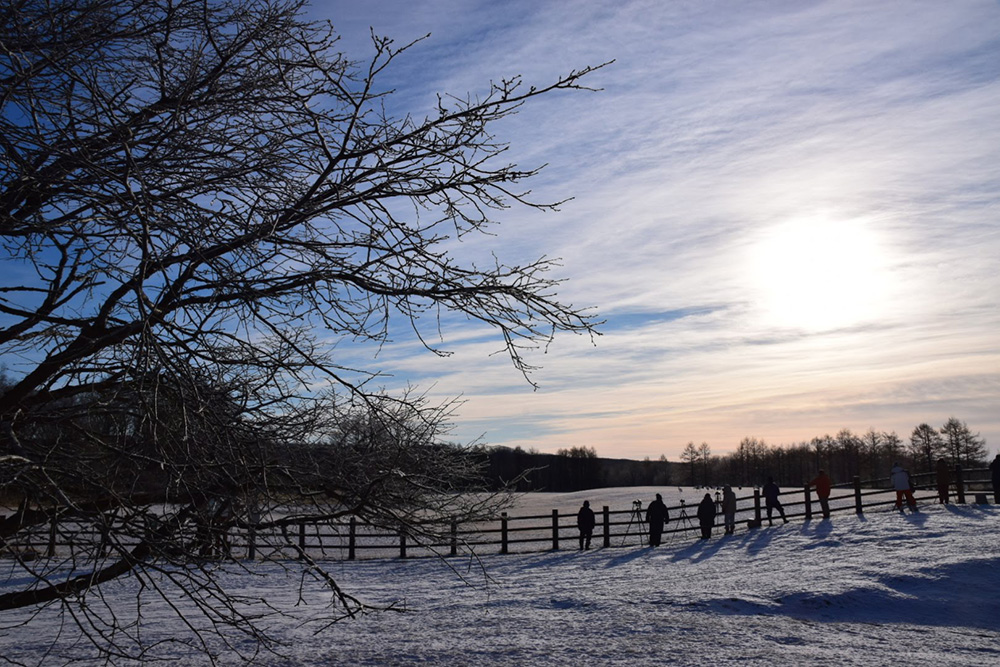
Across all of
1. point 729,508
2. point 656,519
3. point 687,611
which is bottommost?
point 687,611

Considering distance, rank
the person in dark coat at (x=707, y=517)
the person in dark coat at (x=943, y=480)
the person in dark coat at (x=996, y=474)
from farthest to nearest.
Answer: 1. the person in dark coat at (x=943, y=480)
2. the person in dark coat at (x=707, y=517)
3. the person in dark coat at (x=996, y=474)

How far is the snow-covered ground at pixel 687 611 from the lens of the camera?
348 inches

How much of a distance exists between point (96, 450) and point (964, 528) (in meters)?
17.6

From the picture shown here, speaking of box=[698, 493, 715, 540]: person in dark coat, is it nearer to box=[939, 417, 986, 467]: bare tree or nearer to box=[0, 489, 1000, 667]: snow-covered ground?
box=[0, 489, 1000, 667]: snow-covered ground

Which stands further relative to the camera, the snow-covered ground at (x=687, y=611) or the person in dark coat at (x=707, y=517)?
the person in dark coat at (x=707, y=517)

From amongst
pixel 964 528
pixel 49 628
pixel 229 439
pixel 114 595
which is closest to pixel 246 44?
pixel 229 439

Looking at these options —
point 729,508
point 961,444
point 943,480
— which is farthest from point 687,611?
point 961,444

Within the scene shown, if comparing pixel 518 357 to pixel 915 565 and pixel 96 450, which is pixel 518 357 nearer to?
pixel 96 450

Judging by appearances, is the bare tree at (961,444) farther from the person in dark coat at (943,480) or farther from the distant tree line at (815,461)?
the person in dark coat at (943,480)

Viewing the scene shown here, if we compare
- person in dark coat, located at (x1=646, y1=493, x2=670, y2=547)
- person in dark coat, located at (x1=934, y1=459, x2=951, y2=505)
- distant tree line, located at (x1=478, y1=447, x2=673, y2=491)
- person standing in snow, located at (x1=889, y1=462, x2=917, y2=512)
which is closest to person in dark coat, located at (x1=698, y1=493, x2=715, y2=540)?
person in dark coat, located at (x1=646, y1=493, x2=670, y2=547)

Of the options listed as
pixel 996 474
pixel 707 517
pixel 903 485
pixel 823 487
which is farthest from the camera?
pixel 823 487

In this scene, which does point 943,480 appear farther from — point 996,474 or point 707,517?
point 707,517

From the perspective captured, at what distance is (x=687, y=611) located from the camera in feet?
36.1

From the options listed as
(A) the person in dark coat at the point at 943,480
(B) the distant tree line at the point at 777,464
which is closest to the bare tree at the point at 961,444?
(B) the distant tree line at the point at 777,464
